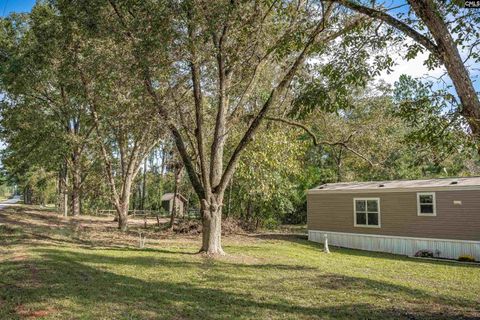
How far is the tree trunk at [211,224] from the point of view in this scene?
12031mm

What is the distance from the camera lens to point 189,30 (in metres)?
10.5

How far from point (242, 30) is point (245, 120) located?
15.7 ft

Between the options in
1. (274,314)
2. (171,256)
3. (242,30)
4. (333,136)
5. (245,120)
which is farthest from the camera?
(333,136)

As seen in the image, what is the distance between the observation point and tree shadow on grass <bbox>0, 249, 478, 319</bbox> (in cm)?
600

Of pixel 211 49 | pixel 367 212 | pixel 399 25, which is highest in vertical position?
pixel 211 49

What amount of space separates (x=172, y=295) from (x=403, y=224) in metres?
13.4

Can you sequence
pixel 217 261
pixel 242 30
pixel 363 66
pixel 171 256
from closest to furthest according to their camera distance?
pixel 363 66
pixel 242 30
pixel 217 261
pixel 171 256

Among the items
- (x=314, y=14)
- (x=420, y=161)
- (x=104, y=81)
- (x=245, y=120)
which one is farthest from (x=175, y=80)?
(x=420, y=161)

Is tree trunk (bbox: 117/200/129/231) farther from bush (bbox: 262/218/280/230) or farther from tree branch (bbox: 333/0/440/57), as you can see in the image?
tree branch (bbox: 333/0/440/57)

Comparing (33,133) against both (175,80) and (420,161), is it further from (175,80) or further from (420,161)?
(420,161)

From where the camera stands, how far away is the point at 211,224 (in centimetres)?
1205

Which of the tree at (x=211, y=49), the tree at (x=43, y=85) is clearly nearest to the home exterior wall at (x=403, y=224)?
the tree at (x=211, y=49)

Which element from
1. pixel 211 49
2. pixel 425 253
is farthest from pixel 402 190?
pixel 211 49

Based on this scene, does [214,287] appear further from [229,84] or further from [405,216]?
[405,216]
